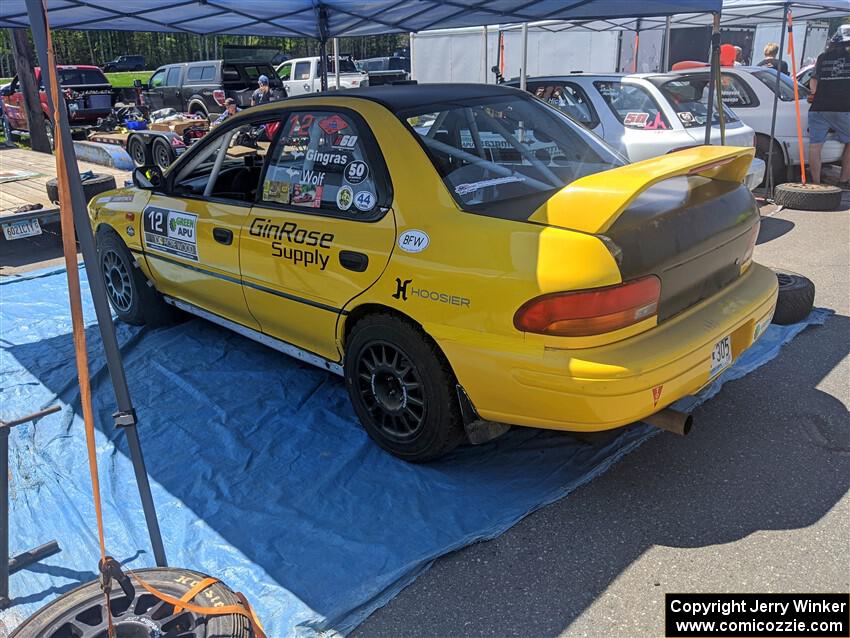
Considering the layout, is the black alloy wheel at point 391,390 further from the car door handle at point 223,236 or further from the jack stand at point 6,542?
the jack stand at point 6,542

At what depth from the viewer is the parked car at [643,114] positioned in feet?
23.6

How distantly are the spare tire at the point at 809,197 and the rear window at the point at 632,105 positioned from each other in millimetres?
2205

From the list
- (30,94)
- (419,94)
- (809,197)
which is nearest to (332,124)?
(419,94)

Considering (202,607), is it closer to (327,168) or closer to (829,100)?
(327,168)

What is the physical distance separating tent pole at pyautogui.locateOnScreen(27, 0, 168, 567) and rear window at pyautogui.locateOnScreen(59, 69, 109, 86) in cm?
1959

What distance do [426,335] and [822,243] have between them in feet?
18.7

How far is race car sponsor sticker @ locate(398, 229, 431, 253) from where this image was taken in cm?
290

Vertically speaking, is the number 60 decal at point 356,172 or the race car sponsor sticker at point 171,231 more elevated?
the number 60 decal at point 356,172

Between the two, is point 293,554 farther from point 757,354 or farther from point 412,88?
point 757,354

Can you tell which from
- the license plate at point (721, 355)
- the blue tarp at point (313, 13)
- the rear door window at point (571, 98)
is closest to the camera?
the license plate at point (721, 355)

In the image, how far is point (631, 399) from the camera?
8.54ft

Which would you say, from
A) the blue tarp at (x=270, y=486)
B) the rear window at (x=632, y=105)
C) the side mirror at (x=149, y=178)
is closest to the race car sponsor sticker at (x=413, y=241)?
the blue tarp at (x=270, y=486)

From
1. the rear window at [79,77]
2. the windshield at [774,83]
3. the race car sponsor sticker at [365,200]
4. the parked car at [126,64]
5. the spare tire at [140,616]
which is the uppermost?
the parked car at [126,64]

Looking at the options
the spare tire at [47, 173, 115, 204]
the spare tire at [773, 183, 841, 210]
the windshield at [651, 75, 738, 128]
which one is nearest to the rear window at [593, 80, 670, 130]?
the windshield at [651, 75, 738, 128]
